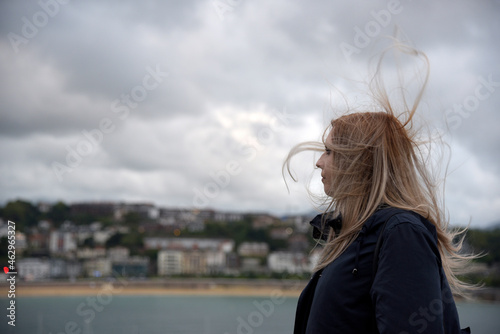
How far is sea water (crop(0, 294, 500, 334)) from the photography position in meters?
31.7

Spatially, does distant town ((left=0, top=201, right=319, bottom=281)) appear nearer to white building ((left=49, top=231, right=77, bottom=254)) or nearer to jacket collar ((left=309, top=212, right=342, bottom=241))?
white building ((left=49, top=231, right=77, bottom=254))

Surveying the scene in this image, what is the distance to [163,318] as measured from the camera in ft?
121

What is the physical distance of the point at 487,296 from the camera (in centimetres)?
5031

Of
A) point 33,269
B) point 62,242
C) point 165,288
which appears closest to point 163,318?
point 165,288

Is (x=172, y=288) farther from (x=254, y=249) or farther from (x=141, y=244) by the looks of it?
(x=254, y=249)

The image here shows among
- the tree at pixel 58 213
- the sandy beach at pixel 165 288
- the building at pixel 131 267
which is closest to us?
the sandy beach at pixel 165 288

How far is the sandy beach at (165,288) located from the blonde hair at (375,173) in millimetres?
49539

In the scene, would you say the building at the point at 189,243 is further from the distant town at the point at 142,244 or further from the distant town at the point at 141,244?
the distant town at the point at 141,244

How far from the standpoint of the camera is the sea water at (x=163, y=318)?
31719 mm

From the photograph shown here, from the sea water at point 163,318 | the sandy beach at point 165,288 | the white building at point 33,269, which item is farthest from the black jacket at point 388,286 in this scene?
the white building at point 33,269

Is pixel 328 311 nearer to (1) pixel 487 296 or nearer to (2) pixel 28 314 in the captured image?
(2) pixel 28 314

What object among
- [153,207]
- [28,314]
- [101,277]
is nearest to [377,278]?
[28,314]

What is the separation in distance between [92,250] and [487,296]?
42.8 meters

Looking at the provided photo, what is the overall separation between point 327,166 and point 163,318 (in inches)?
1495
